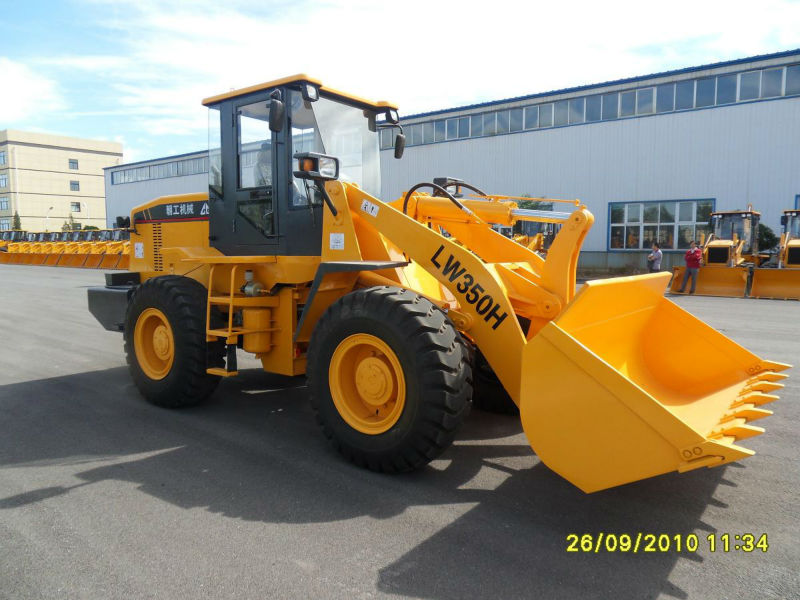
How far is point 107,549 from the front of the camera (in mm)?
3088

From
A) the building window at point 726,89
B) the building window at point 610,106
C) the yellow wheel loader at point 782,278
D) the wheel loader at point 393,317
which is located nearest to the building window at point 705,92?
the building window at point 726,89

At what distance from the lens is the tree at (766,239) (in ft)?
74.1

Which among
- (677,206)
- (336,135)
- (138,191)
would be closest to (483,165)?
(677,206)

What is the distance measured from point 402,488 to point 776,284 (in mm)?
16148

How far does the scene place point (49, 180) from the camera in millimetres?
80812

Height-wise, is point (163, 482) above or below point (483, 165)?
below

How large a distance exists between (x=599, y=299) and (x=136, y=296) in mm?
4286

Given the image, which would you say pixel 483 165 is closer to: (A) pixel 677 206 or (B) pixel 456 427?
(A) pixel 677 206

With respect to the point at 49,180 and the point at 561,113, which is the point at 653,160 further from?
the point at 49,180

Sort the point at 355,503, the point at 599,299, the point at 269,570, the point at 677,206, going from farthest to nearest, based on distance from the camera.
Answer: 1. the point at 677,206
2. the point at 599,299
3. the point at 355,503
4. the point at 269,570

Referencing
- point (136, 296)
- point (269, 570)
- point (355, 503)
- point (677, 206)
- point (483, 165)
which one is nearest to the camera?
point (269, 570)

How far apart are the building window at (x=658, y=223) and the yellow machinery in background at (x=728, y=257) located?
444cm

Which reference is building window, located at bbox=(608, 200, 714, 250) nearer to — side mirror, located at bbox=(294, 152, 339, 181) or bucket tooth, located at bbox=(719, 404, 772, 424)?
bucket tooth, located at bbox=(719, 404, 772, 424)

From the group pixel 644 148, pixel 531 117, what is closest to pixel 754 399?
pixel 644 148
